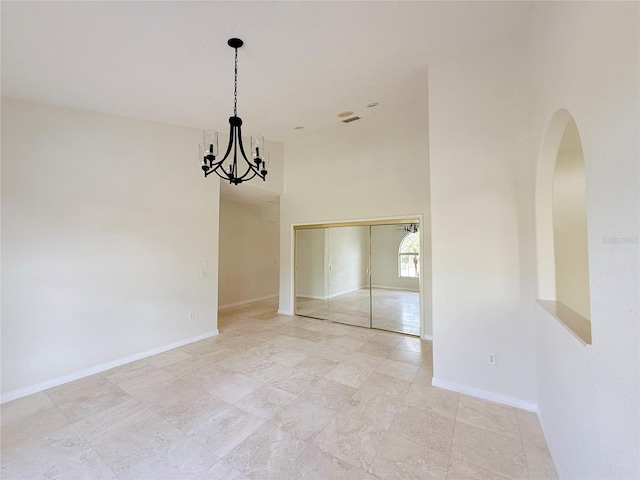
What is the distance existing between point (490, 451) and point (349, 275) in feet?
14.9

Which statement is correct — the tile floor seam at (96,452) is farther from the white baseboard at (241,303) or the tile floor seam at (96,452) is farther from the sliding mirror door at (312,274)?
the white baseboard at (241,303)

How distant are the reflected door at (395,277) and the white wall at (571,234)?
214cm

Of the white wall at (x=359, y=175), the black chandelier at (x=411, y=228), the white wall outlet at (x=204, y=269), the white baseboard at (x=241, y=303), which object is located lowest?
the white baseboard at (x=241, y=303)

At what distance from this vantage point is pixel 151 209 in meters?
3.90

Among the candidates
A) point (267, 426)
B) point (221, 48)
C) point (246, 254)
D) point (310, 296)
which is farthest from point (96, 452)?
point (246, 254)

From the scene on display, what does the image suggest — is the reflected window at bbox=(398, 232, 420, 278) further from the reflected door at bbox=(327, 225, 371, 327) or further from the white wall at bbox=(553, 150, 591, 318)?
the white wall at bbox=(553, 150, 591, 318)

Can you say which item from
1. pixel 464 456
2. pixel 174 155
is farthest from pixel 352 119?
pixel 464 456

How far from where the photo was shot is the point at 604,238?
3.74 ft

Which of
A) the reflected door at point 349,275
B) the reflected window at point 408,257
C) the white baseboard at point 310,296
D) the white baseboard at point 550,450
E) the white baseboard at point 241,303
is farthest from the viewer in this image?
the white baseboard at point 241,303

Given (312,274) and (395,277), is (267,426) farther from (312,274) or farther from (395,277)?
(395,277)

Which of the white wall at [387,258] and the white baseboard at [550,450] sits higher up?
the white wall at [387,258]

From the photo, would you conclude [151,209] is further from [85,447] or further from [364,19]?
[364,19]

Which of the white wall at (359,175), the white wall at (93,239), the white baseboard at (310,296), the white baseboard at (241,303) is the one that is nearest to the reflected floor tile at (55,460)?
the white wall at (93,239)

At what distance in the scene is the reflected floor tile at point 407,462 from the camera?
1.81 metres
